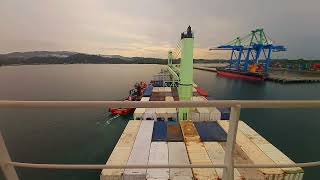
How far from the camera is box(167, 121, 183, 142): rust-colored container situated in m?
20.9

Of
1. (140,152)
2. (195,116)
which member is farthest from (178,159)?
(195,116)

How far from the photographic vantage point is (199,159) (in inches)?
650

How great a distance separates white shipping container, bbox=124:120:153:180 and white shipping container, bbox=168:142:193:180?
5.67ft

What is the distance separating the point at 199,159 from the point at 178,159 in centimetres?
147

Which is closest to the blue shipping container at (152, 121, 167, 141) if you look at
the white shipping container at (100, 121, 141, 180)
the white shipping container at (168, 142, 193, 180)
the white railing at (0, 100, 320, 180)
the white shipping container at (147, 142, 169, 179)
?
the white shipping container at (147, 142, 169, 179)

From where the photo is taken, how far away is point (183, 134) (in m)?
22.0

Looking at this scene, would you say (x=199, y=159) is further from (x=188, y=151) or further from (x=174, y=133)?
(x=174, y=133)

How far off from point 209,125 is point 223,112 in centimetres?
601

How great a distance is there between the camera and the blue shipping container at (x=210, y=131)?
20.8 metres

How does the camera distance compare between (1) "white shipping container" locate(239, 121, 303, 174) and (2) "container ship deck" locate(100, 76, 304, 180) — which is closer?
(2) "container ship deck" locate(100, 76, 304, 180)

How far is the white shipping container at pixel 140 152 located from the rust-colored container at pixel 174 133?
70.4 inches

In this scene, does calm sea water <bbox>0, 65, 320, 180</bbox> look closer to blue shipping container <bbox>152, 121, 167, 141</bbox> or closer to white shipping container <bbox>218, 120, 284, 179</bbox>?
blue shipping container <bbox>152, 121, 167, 141</bbox>

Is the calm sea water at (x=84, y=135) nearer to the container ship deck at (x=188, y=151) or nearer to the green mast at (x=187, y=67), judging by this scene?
the container ship deck at (x=188, y=151)

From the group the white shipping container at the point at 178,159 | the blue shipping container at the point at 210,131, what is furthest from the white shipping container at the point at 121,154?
the blue shipping container at the point at 210,131
